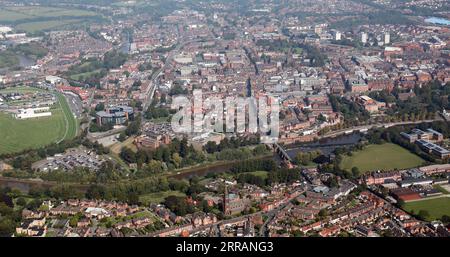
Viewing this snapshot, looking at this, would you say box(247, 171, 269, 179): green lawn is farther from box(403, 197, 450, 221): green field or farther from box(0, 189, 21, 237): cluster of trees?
box(0, 189, 21, 237): cluster of trees

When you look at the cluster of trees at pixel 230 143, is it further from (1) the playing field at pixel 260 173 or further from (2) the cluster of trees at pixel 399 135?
(2) the cluster of trees at pixel 399 135

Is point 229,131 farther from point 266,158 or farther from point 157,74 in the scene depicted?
point 157,74

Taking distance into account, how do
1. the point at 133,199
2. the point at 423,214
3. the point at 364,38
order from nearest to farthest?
the point at 423,214
the point at 133,199
the point at 364,38

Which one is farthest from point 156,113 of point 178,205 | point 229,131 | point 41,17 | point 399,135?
point 41,17

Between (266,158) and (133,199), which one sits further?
(266,158)
